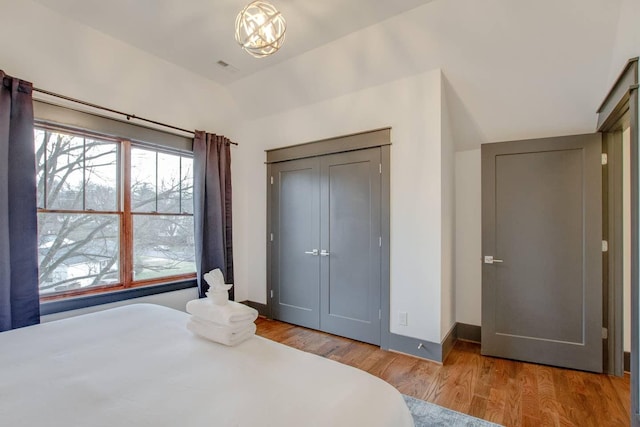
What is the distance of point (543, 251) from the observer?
276 centimetres

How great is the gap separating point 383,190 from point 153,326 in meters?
2.21

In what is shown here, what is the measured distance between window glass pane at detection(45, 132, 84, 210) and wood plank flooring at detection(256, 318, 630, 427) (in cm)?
242

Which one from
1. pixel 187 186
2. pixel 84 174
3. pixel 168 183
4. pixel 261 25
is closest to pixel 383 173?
pixel 261 25

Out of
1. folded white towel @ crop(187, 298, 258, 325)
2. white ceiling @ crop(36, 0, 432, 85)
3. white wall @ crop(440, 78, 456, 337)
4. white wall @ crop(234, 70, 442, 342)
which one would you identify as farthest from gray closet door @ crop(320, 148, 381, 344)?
folded white towel @ crop(187, 298, 258, 325)

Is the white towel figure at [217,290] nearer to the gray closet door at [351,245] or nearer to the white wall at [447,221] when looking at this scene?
the gray closet door at [351,245]

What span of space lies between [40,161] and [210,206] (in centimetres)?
147

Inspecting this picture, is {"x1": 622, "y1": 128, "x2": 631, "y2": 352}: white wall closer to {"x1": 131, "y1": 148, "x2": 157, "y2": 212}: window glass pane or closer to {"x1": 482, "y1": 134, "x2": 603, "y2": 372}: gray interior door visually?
{"x1": 482, "y1": 134, "x2": 603, "y2": 372}: gray interior door

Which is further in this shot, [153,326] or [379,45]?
[379,45]

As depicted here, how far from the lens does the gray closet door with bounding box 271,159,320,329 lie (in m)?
3.47

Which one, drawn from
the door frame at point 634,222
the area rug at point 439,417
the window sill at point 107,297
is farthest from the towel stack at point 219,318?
the door frame at point 634,222

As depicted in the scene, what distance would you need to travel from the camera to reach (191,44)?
2.82 meters

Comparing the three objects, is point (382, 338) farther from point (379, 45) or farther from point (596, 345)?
point (379, 45)

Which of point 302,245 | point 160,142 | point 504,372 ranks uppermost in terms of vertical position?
point 160,142

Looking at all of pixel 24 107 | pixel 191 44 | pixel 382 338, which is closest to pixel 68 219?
pixel 24 107
